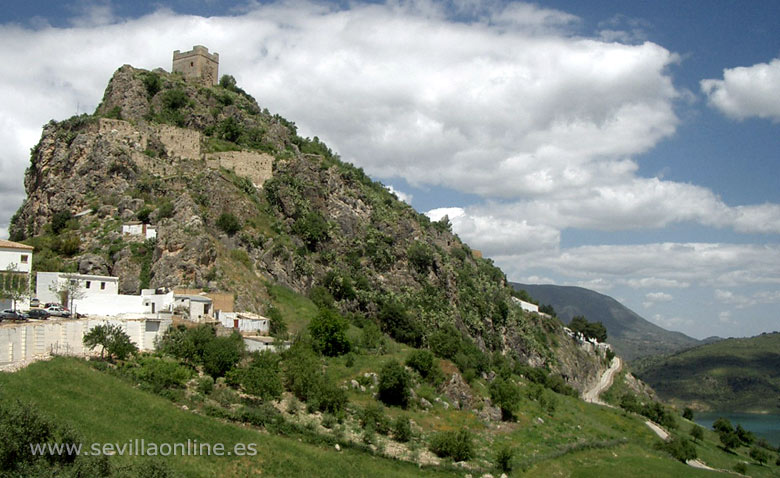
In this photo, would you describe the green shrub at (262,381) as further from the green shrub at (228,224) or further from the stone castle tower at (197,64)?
the stone castle tower at (197,64)

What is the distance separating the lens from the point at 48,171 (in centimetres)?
5375

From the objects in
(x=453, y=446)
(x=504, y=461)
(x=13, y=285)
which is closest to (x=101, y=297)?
(x=13, y=285)

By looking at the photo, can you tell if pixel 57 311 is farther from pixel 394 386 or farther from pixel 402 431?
pixel 402 431

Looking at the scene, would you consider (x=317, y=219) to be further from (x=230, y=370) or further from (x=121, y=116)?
(x=230, y=370)

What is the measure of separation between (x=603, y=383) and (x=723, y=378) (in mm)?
86928

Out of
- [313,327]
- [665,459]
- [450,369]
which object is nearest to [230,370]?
[313,327]

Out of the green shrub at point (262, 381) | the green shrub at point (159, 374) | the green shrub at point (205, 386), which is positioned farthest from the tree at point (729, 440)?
the green shrub at point (159, 374)

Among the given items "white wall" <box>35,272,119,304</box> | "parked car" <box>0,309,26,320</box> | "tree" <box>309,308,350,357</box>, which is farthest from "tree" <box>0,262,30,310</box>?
"tree" <box>309,308,350,357</box>

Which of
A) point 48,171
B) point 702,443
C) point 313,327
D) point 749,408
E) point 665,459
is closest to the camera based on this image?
point 313,327

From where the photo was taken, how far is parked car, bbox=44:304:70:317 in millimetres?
35125

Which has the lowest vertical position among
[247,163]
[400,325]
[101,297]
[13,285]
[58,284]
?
[400,325]

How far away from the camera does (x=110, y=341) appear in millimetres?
31516

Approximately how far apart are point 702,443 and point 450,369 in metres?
42.4

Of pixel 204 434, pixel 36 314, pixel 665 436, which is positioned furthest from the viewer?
pixel 665 436
